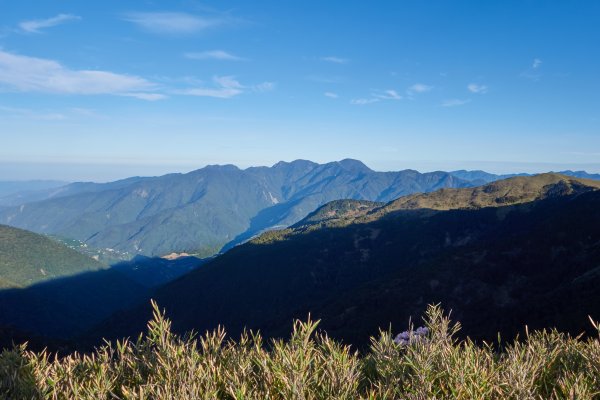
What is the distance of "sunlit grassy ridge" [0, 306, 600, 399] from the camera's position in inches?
243

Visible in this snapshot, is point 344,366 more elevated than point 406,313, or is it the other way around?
point 344,366

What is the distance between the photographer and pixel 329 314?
12331 centimetres

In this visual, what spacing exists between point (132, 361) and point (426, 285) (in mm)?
118588

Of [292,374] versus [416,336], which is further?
[416,336]

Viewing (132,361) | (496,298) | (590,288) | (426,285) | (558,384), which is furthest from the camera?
(426,285)

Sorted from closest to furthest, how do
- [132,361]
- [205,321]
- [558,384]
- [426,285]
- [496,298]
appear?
[558,384] < [132,361] < [496,298] < [426,285] < [205,321]

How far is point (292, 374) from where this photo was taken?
6074mm

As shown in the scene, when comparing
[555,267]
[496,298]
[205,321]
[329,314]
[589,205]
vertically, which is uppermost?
[589,205]

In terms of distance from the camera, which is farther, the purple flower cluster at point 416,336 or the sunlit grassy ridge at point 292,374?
the purple flower cluster at point 416,336

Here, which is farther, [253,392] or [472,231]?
[472,231]

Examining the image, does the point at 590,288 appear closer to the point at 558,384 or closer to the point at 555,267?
the point at 555,267

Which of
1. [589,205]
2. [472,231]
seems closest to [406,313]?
[589,205]

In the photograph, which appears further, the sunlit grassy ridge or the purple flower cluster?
the purple flower cluster

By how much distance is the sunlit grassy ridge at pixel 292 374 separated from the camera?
20.2 feet
